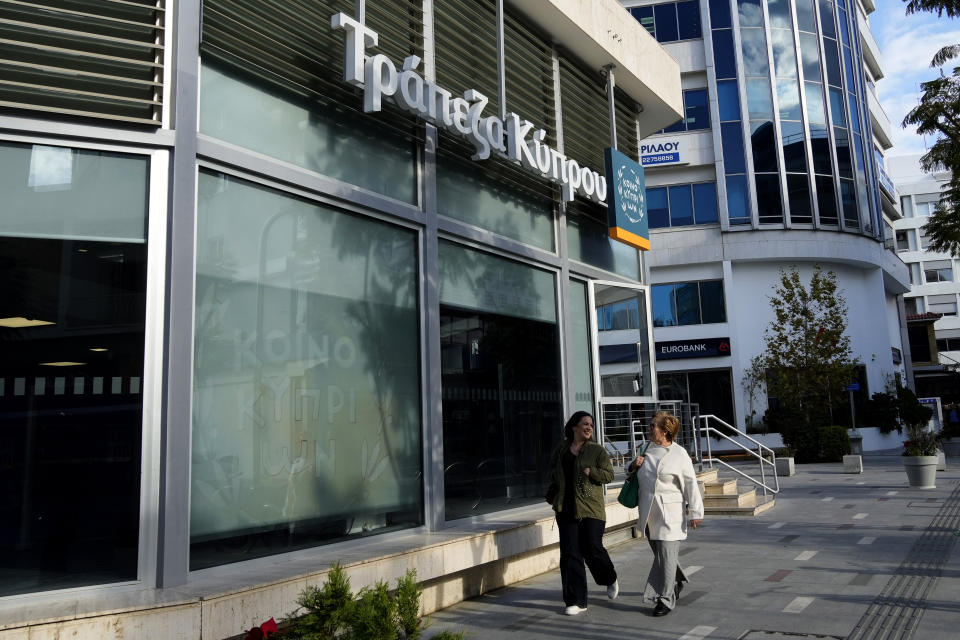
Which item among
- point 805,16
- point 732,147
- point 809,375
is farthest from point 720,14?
point 809,375

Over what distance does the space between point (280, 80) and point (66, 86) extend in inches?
70.2

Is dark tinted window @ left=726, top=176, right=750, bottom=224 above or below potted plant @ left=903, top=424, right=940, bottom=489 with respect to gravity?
above

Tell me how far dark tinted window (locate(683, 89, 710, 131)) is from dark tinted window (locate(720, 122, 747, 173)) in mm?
877

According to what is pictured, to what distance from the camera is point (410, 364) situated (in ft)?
26.0

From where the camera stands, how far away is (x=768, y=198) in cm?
3541

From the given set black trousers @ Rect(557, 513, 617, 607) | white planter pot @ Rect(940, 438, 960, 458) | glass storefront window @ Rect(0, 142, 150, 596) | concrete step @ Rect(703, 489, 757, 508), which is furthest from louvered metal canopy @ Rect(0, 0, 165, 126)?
white planter pot @ Rect(940, 438, 960, 458)

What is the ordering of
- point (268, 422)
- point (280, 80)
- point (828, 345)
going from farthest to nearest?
point (828, 345) < point (280, 80) < point (268, 422)

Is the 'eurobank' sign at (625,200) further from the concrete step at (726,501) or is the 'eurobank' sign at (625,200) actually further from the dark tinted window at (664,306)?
the dark tinted window at (664,306)

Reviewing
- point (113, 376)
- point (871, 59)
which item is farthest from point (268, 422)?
point (871, 59)

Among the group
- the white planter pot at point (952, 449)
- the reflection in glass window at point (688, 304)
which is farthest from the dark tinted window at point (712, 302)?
the white planter pot at point (952, 449)

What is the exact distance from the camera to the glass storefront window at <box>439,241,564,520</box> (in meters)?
8.49

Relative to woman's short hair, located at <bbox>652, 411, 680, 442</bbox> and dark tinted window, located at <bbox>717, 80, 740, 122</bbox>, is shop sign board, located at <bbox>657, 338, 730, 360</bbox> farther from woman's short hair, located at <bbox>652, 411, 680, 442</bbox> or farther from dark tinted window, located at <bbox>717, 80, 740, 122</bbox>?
woman's short hair, located at <bbox>652, 411, 680, 442</bbox>

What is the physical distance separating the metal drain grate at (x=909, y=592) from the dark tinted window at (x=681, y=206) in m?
26.2

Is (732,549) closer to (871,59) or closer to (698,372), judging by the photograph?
(698,372)
